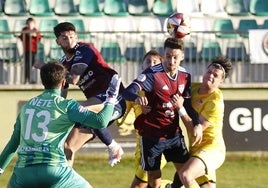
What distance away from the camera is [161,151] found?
10875 mm

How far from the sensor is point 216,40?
18.7 meters

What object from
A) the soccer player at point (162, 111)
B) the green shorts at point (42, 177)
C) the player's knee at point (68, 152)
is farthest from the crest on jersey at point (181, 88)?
the green shorts at point (42, 177)

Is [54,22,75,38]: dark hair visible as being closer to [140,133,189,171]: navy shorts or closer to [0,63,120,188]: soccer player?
[140,133,189,171]: navy shorts

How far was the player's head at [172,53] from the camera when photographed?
10469 mm

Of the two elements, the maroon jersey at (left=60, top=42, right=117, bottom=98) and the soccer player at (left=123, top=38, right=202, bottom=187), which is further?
the maroon jersey at (left=60, top=42, right=117, bottom=98)

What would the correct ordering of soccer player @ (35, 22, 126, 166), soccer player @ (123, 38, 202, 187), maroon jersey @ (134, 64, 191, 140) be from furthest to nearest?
soccer player @ (35, 22, 126, 166)
maroon jersey @ (134, 64, 191, 140)
soccer player @ (123, 38, 202, 187)

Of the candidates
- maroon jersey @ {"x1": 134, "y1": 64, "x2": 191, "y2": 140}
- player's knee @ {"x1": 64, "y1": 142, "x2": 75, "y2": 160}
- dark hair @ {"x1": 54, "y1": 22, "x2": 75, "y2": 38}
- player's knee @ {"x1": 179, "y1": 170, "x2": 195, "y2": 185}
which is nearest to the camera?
player's knee @ {"x1": 179, "y1": 170, "x2": 195, "y2": 185}

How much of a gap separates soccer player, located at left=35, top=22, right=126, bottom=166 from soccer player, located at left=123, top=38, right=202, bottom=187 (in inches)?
25.1

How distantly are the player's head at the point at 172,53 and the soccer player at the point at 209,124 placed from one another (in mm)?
417

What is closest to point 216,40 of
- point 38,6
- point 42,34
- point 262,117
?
point 262,117

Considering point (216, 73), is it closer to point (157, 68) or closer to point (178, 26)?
point (157, 68)

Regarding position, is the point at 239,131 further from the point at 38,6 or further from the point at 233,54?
the point at 38,6

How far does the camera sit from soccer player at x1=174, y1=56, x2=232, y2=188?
10.6m

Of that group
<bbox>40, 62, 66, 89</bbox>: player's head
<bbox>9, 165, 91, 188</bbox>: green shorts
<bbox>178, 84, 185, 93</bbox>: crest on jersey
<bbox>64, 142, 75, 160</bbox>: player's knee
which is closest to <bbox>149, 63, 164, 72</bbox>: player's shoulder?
<bbox>178, 84, 185, 93</bbox>: crest on jersey
